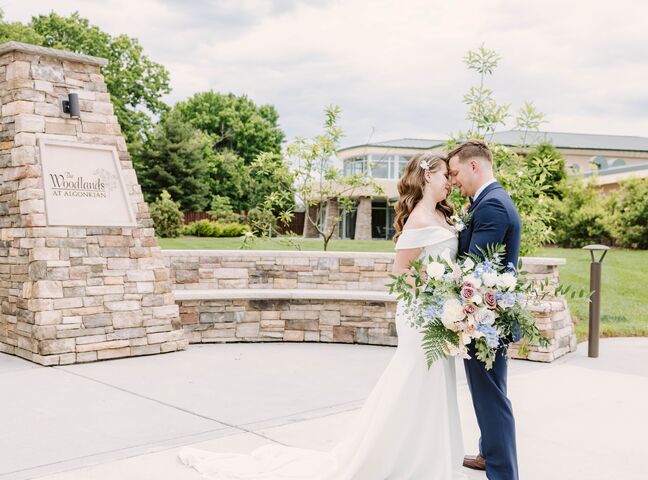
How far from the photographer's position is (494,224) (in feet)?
12.8

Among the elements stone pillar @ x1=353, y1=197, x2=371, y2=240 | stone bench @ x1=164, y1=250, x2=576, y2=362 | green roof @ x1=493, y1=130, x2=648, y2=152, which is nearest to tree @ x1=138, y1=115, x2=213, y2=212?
stone pillar @ x1=353, y1=197, x2=371, y2=240

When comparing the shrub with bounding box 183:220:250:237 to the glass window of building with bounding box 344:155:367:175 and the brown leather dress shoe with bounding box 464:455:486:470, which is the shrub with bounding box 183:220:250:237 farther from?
the brown leather dress shoe with bounding box 464:455:486:470

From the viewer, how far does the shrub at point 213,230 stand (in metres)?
30.3

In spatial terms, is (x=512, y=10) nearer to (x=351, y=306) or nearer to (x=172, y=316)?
(x=351, y=306)

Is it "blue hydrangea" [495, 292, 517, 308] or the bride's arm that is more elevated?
the bride's arm

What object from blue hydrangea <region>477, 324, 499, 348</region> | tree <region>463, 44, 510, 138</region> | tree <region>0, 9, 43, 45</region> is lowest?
blue hydrangea <region>477, 324, 499, 348</region>

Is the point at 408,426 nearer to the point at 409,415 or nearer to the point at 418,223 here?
the point at 409,415

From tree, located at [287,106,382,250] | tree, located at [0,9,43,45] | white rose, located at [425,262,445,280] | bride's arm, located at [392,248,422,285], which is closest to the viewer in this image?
white rose, located at [425,262,445,280]

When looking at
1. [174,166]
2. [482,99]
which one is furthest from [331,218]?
[174,166]

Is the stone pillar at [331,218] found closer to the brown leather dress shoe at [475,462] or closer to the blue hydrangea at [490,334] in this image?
the brown leather dress shoe at [475,462]

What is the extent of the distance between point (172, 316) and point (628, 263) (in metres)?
15.7

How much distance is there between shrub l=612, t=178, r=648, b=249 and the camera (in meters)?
25.4

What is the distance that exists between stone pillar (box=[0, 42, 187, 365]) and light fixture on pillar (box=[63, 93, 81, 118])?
0.27 ft

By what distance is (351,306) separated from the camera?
916 cm
